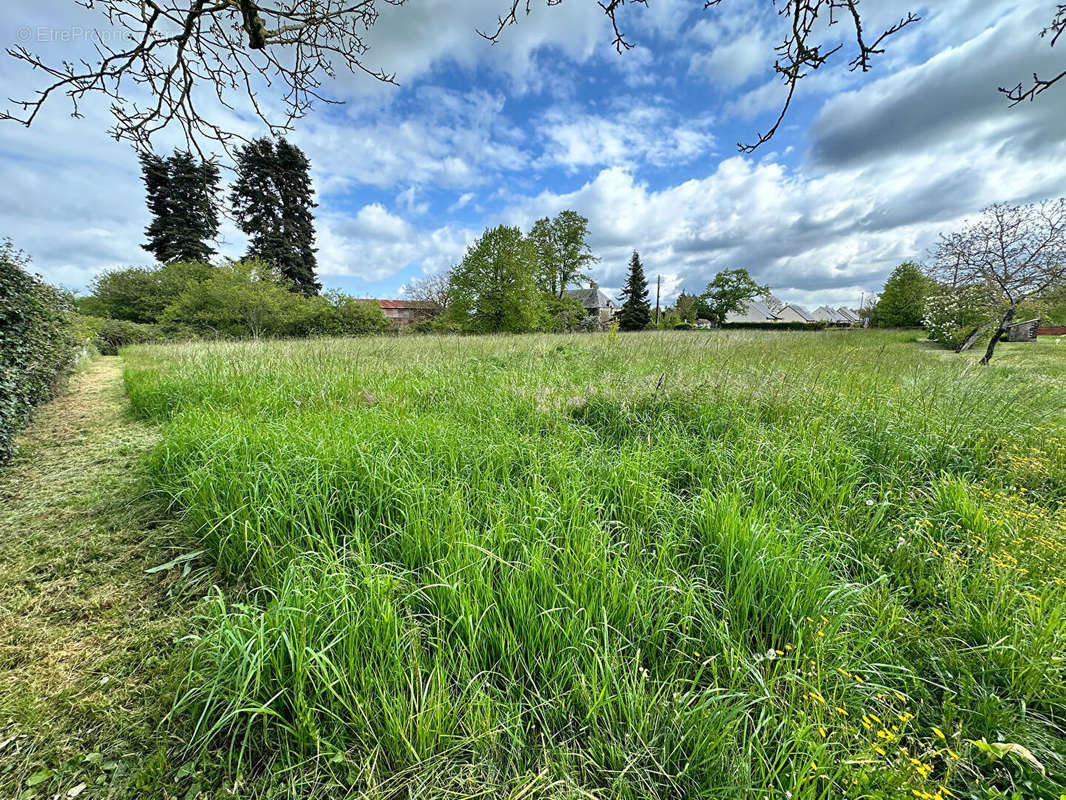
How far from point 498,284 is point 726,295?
39.2 metres

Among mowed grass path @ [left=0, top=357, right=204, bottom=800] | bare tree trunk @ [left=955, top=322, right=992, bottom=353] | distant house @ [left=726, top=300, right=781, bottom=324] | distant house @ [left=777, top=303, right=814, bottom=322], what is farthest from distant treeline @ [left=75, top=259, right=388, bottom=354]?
distant house @ [left=777, top=303, right=814, bottom=322]

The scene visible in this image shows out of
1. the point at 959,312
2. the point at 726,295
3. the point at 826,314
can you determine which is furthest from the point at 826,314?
the point at 959,312

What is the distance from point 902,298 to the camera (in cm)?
3097

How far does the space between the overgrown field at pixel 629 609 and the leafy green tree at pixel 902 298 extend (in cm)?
3858

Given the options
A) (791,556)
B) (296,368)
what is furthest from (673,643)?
(296,368)

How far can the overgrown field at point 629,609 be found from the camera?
45.9 inches

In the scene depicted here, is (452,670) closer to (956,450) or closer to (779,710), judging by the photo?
(779,710)

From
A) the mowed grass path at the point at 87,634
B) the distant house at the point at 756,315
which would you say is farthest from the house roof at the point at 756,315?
the mowed grass path at the point at 87,634

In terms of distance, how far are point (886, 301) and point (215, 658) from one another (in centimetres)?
4698

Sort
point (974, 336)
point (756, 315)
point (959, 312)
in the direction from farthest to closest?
point (756, 315), point (959, 312), point (974, 336)

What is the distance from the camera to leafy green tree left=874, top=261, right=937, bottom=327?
1178 inches

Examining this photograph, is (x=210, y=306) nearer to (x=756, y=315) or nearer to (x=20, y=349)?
(x=20, y=349)

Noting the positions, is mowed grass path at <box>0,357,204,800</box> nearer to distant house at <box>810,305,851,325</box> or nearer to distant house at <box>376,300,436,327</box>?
distant house at <box>376,300,436,327</box>

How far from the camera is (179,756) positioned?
1228mm
